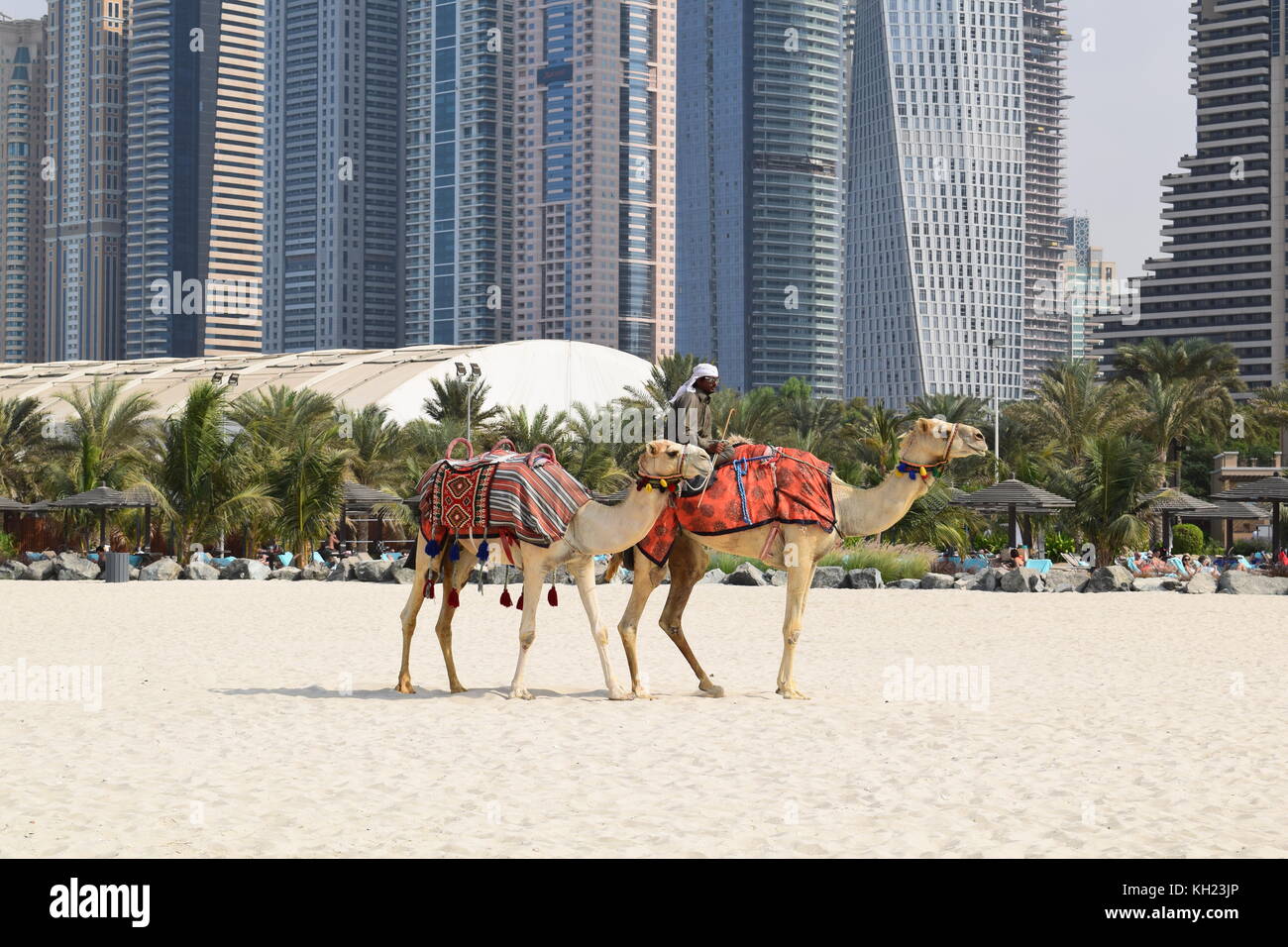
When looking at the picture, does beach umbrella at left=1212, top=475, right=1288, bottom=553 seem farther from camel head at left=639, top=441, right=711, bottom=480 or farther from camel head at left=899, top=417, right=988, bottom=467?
camel head at left=639, top=441, right=711, bottom=480

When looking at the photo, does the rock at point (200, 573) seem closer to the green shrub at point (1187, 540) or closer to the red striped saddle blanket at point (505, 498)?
the red striped saddle blanket at point (505, 498)

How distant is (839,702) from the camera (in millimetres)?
12500

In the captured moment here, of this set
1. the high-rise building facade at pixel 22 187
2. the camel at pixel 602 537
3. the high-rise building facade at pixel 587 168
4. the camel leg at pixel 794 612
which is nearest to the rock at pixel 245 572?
the camel at pixel 602 537

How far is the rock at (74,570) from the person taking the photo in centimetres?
3772

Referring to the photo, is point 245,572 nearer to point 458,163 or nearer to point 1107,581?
point 1107,581

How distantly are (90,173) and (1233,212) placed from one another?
423 feet

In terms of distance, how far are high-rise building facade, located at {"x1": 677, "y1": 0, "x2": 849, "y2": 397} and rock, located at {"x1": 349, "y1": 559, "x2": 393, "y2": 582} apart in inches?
5643

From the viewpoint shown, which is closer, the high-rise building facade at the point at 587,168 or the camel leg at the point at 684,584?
the camel leg at the point at 684,584

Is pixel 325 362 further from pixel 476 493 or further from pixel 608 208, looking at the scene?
pixel 608 208

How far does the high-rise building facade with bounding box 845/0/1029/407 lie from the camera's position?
15388cm

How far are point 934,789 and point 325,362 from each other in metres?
71.0

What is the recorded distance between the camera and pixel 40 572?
37.7 metres

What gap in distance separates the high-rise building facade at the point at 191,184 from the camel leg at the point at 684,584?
6721 inches

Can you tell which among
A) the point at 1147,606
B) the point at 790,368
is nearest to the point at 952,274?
the point at 790,368
